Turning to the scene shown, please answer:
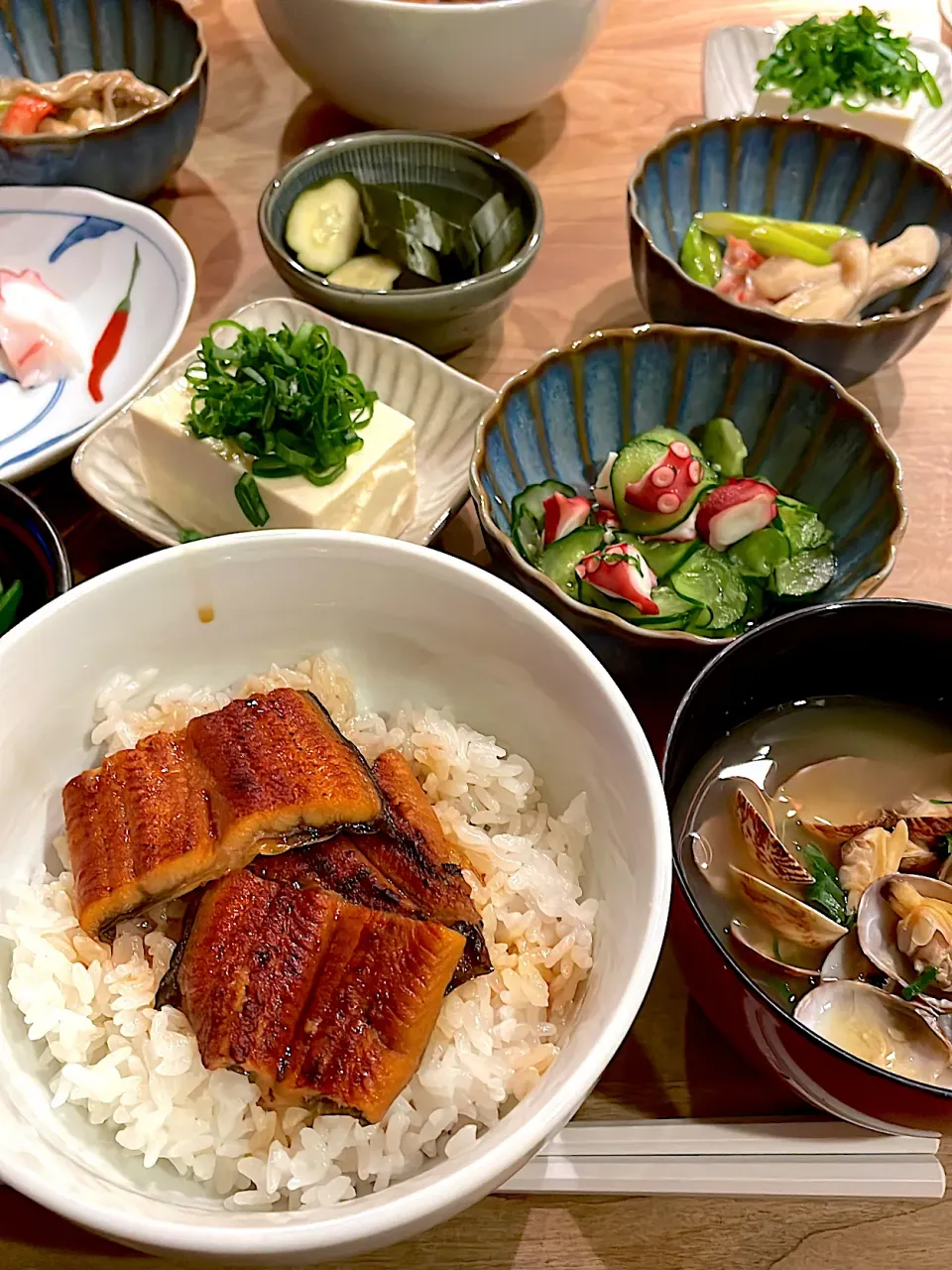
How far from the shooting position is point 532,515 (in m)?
1.68

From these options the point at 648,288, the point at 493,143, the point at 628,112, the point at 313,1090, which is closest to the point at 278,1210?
the point at 313,1090

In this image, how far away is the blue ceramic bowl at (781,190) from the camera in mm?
1947

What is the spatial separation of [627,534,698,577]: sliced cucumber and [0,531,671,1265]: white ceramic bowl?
47cm

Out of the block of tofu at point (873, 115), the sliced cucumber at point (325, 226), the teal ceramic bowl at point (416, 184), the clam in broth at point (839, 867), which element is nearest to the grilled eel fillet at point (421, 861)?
the clam in broth at point (839, 867)

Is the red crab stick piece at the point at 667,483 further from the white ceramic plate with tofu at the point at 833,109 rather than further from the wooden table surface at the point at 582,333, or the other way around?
the white ceramic plate with tofu at the point at 833,109

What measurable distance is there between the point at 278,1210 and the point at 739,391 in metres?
1.44

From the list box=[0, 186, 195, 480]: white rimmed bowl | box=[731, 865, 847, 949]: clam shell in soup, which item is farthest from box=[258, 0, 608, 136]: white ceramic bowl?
box=[731, 865, 847, 949]: clam shell in soup

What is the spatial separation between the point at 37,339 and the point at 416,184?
872 mm

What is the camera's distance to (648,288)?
1957 millimetres

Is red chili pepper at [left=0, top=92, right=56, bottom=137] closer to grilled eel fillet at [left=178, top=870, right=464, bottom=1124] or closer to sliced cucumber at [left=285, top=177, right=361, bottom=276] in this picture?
sliced cucumber at [left=285, top=177, right=361, bottom=276]

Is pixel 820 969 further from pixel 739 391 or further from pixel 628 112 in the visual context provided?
pixel 628 112

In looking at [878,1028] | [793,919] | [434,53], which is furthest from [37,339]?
[878,1028]

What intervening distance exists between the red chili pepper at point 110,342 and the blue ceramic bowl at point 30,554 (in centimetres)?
59

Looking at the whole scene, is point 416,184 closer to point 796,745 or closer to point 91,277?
point 91,277
